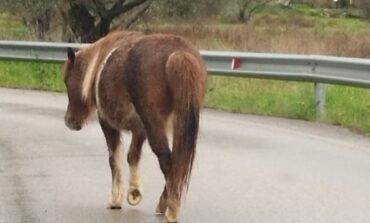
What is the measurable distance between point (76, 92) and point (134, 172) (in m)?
0.81

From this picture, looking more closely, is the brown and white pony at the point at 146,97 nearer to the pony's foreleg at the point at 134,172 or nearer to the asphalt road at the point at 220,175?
the pony's foreleg at the point at 134,172

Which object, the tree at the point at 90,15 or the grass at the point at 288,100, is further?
the tree at the point at 90,15

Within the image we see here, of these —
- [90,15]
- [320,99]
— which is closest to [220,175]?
[320,99]

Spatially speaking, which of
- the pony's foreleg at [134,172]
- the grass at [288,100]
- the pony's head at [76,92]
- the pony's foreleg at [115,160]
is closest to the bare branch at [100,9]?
the grass at [288,100]

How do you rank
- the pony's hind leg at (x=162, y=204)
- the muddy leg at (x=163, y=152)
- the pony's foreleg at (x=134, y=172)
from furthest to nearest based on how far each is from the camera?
the pony's foreleg at (x=134, y=172), the pony's hind leg at (x=162, y=204), the muddy leg at (x=163, y=152)

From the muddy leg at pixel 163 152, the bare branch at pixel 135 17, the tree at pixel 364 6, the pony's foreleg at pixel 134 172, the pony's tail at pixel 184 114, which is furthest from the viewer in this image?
the tree at pixel 364 6

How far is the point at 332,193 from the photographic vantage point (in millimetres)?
8727

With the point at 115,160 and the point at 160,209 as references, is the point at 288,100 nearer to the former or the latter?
the point at 115,160

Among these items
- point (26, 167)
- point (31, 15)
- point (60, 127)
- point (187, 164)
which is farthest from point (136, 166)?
point (31, 15)

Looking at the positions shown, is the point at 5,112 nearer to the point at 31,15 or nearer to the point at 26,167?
the point at 26,167

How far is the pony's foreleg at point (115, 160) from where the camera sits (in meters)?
7.90

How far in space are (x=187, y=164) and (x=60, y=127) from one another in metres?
6.47

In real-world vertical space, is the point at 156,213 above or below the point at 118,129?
below

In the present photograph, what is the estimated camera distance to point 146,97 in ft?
23.8
